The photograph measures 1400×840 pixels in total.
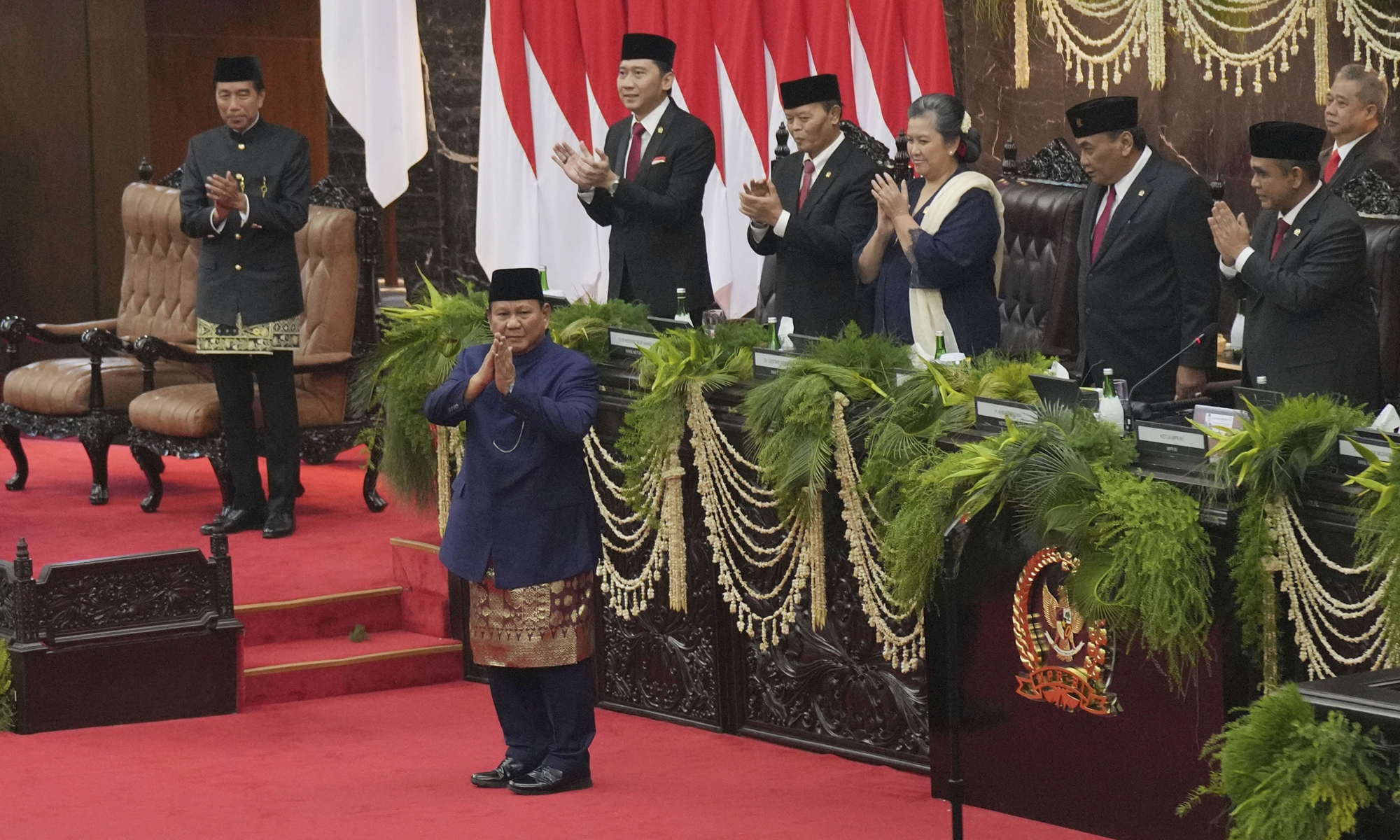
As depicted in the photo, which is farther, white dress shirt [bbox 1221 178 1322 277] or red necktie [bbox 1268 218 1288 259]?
red necktie [bbox 1268 218 1288 259]

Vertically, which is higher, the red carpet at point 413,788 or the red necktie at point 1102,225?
the red necktie at point 1102,225

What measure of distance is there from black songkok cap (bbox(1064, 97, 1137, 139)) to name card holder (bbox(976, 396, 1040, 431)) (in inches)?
37.2

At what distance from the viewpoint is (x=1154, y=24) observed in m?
6.57

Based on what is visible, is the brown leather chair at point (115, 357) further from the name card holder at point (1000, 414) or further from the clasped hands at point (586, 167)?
the name card holder at point (1000, 414)

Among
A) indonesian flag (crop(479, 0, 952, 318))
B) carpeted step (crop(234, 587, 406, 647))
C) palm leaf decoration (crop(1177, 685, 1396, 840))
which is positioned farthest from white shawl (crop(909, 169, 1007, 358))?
indonesian flag (crop(479, 0, 952, 318))

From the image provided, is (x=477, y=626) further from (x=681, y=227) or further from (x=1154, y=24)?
(x=1154, y=24)

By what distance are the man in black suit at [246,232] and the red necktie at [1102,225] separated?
8.54 feet

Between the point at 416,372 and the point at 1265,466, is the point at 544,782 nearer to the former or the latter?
the point at 416,372

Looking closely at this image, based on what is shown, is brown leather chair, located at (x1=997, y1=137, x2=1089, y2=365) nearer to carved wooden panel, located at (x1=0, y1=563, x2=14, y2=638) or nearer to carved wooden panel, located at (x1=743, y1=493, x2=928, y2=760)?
carved wooden panel, located at (x1=743, y1=493, x2=928, y2=760)

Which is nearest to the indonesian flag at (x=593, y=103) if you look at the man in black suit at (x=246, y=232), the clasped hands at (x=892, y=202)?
the man in black suit at (x=246, y=232)

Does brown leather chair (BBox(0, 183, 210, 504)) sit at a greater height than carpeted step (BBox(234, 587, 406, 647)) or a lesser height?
greater

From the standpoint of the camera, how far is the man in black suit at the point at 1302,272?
14.1 feet

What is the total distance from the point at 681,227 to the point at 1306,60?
2.15 meters

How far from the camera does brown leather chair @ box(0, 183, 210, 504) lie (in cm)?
702
